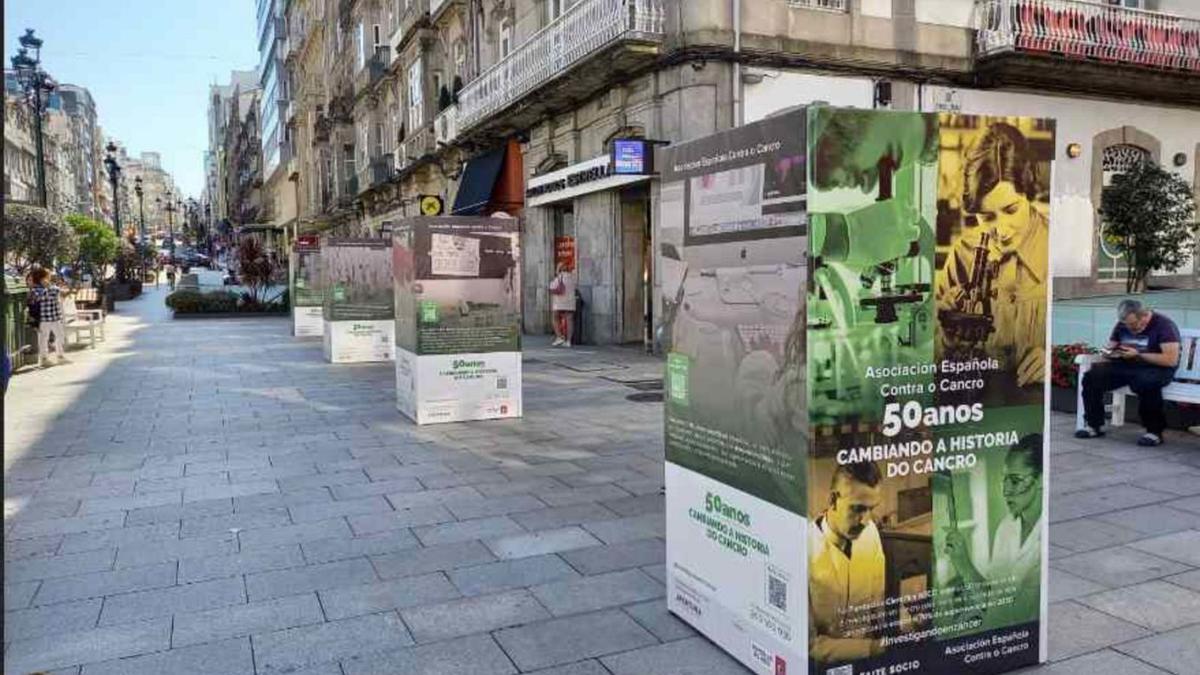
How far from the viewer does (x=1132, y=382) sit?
800 cm

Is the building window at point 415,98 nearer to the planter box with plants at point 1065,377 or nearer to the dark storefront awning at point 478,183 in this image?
the dark storefront awning at point 478,183

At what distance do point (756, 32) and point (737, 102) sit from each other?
3.97 feet

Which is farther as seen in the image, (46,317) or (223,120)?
(223,120)

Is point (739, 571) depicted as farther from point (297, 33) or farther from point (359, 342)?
→ point (297, 33)

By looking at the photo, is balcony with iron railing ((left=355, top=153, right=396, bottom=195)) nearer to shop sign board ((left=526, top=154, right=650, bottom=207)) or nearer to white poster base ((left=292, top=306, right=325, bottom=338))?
white poster base ((left=292, top=306, right=325, bottom=338))

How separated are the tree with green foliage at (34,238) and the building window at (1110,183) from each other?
23816mm

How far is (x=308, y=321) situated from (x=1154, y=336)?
61.9 ft

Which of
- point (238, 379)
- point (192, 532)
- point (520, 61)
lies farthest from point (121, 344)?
point (192, 532)

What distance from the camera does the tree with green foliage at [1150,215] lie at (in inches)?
697

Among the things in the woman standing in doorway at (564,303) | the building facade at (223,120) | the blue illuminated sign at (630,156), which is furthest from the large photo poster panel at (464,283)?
the building facade at (223,120)

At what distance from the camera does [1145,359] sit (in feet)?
25.7

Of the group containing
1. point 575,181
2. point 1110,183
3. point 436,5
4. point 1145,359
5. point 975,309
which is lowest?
point 1145,359

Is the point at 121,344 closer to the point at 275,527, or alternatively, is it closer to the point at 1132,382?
the point at 275,527

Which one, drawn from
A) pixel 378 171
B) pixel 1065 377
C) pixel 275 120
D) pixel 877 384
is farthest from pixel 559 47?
pixel 275 120
